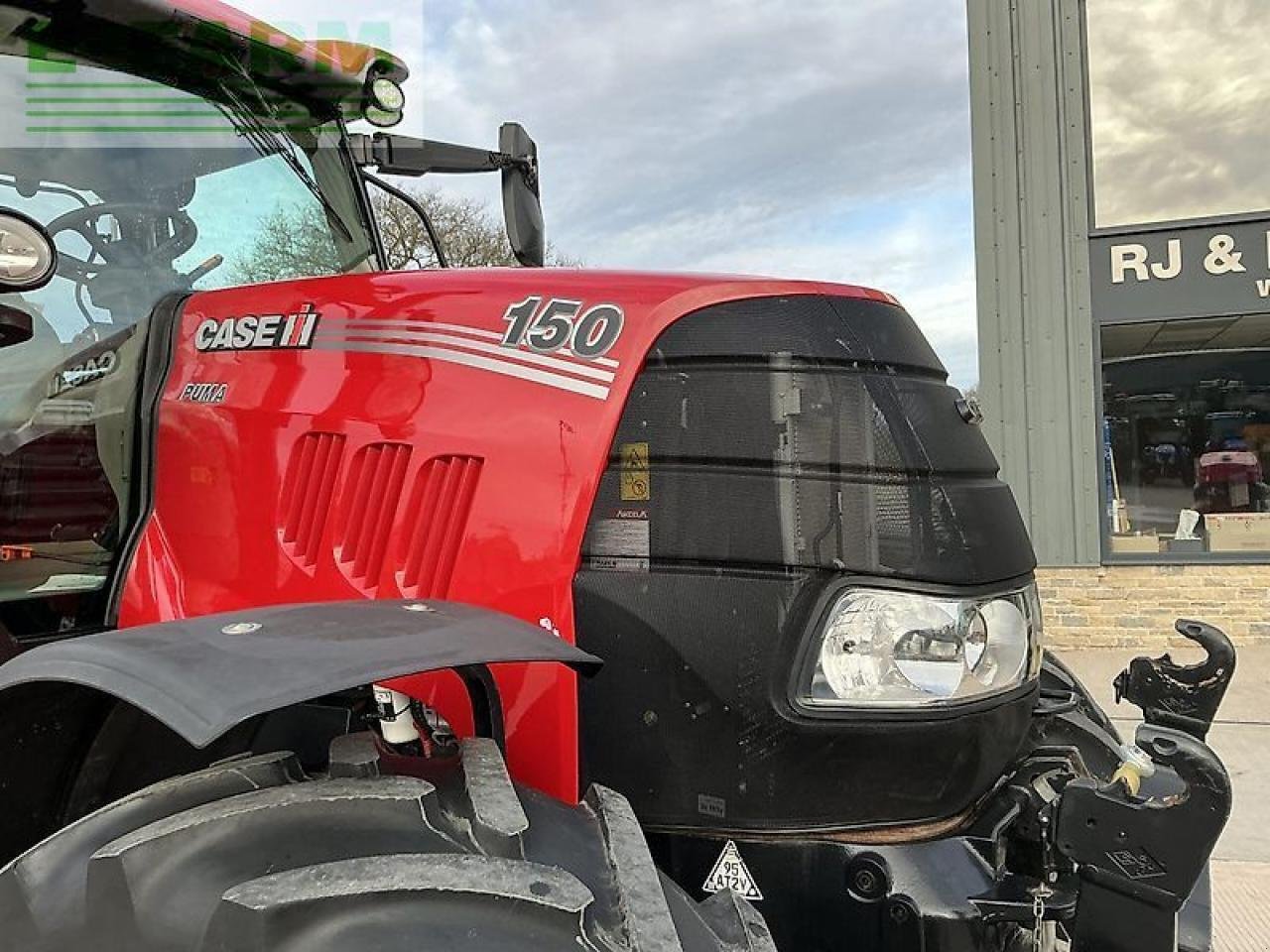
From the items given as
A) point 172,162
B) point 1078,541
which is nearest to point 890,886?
point 172,162

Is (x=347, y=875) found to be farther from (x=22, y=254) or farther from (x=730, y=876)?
(x=22, y=254)

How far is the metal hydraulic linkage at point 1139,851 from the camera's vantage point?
Result: 1.70 metres

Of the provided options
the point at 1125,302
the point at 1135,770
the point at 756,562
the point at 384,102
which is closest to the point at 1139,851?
the point at 1135,770

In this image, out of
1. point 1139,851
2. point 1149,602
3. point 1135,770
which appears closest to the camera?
point 1139,851

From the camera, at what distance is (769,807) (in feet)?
5.68

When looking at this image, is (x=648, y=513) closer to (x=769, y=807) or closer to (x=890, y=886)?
(x=769, y=807)

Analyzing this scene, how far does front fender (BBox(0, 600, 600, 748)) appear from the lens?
1202mm

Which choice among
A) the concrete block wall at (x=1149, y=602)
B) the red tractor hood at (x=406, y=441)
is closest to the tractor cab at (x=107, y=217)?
the red tractor hood at (x=406, y=441)

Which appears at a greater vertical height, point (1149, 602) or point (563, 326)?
point (563, 326)

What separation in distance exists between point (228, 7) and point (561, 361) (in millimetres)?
1447

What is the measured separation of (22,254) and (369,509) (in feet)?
2.29

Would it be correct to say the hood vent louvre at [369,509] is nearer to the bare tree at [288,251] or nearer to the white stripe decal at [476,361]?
the white stripe decal at [476,361]

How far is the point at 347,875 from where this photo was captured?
1182 mm

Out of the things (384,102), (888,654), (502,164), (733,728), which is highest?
(384,102)
